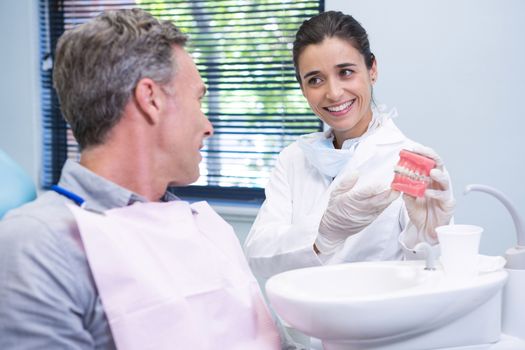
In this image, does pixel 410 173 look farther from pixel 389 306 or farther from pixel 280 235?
pixel 280 235

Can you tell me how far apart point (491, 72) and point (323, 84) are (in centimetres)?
82

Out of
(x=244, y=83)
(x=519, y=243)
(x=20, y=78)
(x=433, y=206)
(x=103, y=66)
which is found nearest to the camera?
(x=103, y=66)

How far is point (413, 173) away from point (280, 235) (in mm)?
493

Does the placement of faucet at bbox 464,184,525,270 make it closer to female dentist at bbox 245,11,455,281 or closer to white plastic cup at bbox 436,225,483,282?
white plastic cup at bbox 436,225,483,282

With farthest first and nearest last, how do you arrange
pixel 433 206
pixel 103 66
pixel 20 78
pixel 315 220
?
pixel 20 78 < pixel 315 220 < pixel 433 206 < pixel 103 66

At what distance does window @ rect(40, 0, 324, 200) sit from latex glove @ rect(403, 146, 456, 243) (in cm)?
119

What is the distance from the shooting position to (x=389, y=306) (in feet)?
2.86

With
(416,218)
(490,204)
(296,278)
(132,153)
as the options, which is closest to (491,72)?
(490,204)

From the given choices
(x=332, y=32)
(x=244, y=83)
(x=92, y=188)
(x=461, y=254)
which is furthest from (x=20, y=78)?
(x=461, y=254)

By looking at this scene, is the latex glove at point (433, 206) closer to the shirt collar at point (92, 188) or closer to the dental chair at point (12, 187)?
the shirt collar at point (92, 188)

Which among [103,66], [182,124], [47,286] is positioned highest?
[103,66]

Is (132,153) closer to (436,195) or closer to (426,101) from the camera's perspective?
(436,195)

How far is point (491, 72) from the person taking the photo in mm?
2070

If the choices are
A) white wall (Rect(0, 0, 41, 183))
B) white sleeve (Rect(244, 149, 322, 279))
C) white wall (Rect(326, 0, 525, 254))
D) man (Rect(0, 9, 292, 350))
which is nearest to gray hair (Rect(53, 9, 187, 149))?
man (Rect(0, 9, 292, 350))
